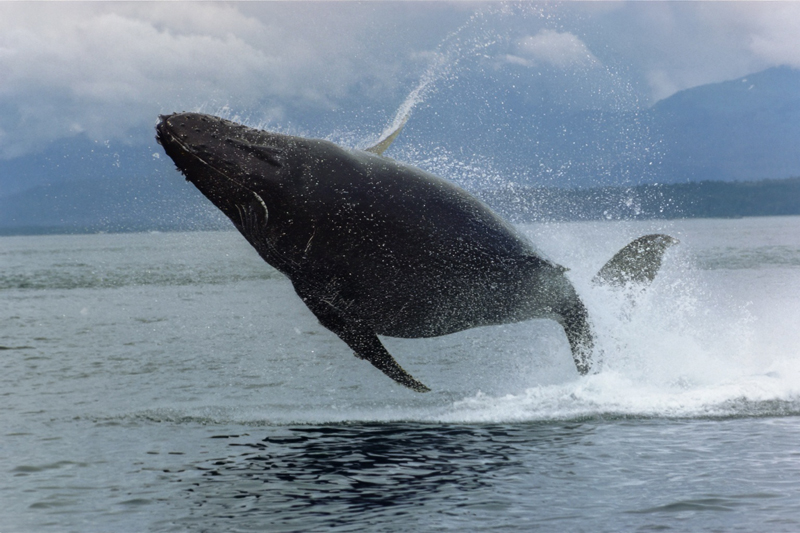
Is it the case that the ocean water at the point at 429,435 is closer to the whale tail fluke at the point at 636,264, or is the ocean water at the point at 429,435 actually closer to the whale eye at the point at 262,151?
the whale tail fluke at the point at 636,264

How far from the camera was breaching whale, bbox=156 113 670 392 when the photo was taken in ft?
36.5

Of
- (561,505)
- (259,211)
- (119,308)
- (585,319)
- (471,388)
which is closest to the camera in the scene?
(561,505)

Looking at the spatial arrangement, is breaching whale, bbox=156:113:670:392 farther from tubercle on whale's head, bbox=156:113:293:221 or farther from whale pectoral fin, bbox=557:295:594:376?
whale pectoral fin, bbox=557:295:594:376

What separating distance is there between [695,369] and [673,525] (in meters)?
7.85

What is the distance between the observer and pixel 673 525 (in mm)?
8930

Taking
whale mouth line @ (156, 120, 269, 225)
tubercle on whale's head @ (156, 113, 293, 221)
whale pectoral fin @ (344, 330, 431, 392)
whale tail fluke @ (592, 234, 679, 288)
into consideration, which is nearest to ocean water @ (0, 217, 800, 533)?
whale tail fluke @ (592, 234, 679, 288)

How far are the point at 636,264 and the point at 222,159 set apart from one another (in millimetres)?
7120

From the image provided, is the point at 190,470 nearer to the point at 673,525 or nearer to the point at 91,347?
the point at 673,525

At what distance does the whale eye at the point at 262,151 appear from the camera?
11.2m

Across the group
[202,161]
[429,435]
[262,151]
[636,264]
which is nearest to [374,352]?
[429,435]

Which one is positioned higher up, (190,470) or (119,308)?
(119,308)

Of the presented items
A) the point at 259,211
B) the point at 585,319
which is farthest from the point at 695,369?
the point at 259,211

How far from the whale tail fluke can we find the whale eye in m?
5.95

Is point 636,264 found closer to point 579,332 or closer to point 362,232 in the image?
point 579,332
